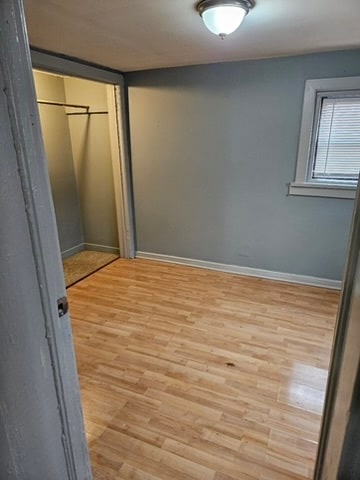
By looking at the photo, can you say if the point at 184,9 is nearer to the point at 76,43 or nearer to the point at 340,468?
the point at 76,43

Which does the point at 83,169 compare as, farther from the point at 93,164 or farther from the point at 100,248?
the point at 100,248

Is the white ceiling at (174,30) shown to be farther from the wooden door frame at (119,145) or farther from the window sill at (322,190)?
the window sill at (322,190)

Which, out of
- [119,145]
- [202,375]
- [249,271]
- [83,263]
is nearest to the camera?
[202,375]

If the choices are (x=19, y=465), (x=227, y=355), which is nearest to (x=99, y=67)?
(x=227, y=355)

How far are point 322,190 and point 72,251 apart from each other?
3094mm

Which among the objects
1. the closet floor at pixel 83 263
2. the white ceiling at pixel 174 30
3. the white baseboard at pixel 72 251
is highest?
the white ceiling at pixel 174 30

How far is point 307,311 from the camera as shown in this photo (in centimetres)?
264

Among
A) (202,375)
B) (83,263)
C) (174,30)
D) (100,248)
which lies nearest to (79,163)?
(100,248)

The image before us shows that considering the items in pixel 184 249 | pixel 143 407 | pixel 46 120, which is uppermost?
pixel 46 120

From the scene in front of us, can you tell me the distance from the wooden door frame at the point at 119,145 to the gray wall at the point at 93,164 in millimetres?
270

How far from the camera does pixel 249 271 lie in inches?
130

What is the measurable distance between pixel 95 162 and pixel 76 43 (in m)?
1.74

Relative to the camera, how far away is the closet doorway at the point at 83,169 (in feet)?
11.5

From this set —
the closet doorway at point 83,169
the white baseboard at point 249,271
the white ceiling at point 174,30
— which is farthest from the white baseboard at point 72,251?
the white ceiling at point 174,30
